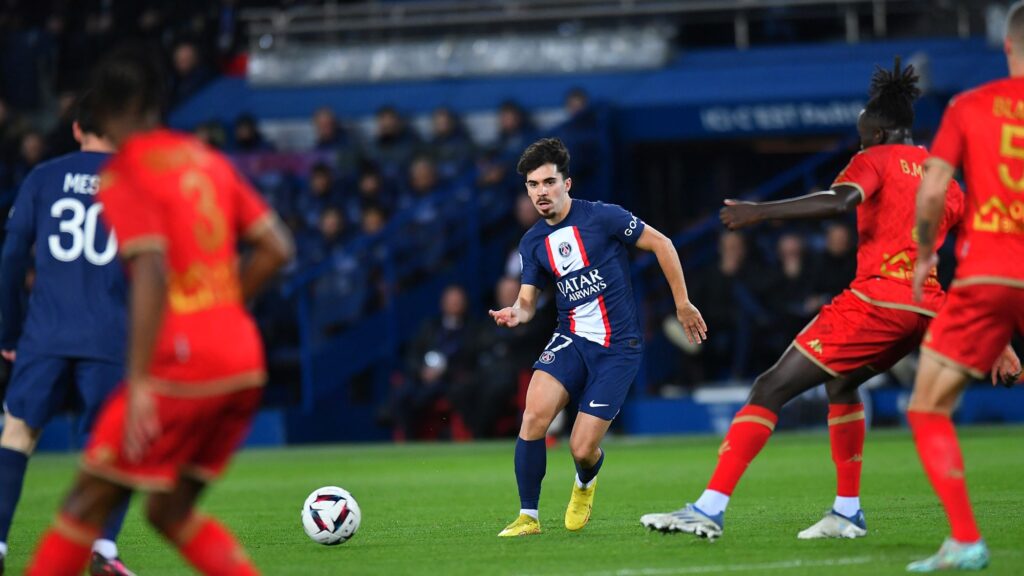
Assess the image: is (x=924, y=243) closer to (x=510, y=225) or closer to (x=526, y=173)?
(x=526, y=173)

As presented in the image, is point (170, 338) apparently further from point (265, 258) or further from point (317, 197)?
point (317, 197)

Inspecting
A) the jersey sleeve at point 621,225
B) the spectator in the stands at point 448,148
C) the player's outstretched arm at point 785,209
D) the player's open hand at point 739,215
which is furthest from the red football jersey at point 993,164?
the spectator in the stands at point 448,148

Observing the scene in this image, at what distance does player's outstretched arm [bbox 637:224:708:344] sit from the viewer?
8.59 metres

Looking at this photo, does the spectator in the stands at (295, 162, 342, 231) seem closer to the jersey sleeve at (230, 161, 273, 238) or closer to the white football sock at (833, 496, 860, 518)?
the white football sock at (833, 496, 860, 518)

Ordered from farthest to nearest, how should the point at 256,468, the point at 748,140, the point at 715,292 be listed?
the point at 748,140 → the point at 715,292 → the point at 256,468

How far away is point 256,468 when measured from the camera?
15461 millimetres

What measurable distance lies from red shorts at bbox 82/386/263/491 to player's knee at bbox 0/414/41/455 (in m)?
2.10

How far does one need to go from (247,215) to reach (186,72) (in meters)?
19.4

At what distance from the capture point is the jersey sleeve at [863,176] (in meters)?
7.60

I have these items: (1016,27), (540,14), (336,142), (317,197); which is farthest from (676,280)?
(540,14)

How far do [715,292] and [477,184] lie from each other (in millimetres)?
3714

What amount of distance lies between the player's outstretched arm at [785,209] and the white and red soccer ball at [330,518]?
267 centimetres

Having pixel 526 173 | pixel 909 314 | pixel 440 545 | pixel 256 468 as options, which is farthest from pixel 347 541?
pixel 256 468

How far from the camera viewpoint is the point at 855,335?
25.3ft
